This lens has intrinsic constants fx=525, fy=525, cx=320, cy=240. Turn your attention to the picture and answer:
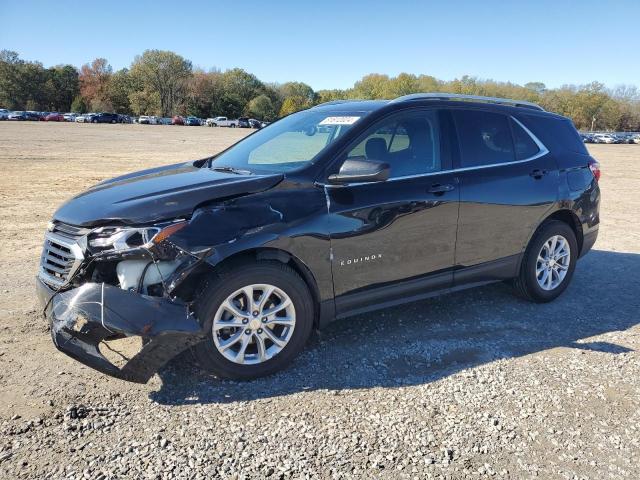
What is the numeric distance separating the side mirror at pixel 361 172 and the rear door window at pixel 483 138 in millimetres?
1104

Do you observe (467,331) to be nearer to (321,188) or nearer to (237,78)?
(321,188)

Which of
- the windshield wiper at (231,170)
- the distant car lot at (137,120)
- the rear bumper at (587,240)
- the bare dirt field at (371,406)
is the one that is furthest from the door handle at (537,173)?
the distant car lot at (137,120)

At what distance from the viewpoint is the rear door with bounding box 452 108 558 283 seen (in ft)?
14.9

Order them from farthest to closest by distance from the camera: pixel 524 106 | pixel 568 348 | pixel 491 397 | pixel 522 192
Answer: pixel 524 106
pixel 522 192
pixel 568 348
pixel 491 397

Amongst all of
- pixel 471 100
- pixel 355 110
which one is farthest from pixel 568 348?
pixel 355 110

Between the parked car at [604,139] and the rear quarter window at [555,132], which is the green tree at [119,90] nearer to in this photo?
the parked car at [604,139]

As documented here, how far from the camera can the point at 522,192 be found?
4.87m

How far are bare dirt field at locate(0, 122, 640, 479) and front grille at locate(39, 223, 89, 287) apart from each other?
2.23 feet

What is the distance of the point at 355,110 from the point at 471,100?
3.84ft

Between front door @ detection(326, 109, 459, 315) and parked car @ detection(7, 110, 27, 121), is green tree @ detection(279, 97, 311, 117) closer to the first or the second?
parked car @ detection(7, 110, 27, 121)

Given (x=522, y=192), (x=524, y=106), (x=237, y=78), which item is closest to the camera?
(x=522, y=192)

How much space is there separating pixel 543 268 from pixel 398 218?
6.69 feet

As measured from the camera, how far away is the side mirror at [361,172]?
12.3 feet

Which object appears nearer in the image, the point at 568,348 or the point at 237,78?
the point at 568,348
